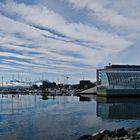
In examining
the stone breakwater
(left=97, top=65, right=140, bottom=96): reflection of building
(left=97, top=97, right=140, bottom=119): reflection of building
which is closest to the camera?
the stone breakwater

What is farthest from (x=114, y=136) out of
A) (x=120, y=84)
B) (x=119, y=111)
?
(x=120, y=84)

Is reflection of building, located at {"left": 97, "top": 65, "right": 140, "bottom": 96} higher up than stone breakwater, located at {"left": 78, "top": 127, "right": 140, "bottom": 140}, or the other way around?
reflection of building, located at {"left": 97, "top": 65, "right": 140, "bottom": 96}

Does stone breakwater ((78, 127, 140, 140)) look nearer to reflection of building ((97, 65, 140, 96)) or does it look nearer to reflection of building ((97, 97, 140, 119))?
reflection of building ((97, 97, 140, 119))

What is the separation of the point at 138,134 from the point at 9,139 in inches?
482

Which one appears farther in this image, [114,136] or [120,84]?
[120,84]

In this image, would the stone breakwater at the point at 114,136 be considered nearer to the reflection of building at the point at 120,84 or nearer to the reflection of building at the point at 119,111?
the reflection of building at the point at 119,111

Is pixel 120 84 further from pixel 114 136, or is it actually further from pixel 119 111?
pixel 114 136

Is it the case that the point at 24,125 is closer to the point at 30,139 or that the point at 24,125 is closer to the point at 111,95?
the point at 30,139

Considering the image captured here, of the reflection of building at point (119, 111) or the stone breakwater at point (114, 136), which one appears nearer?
the stone breakwater at point (114, 136)

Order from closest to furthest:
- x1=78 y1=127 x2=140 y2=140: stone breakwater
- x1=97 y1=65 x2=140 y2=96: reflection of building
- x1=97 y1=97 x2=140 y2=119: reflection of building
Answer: x1=78 y1=127 x2=140 y2=140: stone breakwater < x1=97 y1=97 x2=140 y2=119: reflection of building < x1=97 y1=65 x2=140 y2=96: reflection of building

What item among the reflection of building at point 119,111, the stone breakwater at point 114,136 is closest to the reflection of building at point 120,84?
the reflection of building at point 119,111

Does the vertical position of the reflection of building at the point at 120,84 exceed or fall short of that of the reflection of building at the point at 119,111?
it exceeds it

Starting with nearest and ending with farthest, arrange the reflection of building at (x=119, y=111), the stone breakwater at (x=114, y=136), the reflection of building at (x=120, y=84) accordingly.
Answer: the stone breakwater at (x=114, y=136) → the reflection of building at (x=119, y=111) → the reflection of building at (x=120, y=84)

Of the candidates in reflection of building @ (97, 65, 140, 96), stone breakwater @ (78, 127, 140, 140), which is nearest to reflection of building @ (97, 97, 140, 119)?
stone breakwater @ (78, 127, 140, 140)
